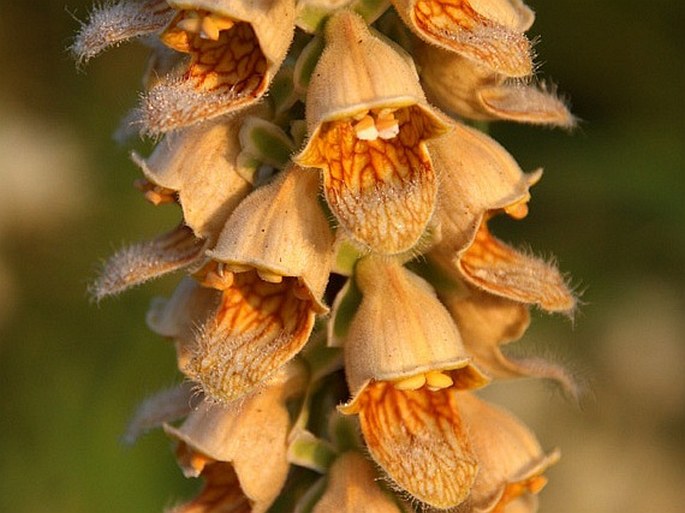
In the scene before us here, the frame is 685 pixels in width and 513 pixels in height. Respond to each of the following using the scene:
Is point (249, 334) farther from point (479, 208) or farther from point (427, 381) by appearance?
point (479, 208)

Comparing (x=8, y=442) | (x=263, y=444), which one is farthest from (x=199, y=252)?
(x=8, y=442)

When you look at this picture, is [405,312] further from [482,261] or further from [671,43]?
[671,43]

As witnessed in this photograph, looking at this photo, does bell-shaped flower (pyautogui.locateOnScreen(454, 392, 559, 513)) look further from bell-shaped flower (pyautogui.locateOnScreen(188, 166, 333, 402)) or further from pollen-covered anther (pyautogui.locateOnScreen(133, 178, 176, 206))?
pollen-covered anther (pyautogui.locateOnScreen(133, 178, 176, 206))

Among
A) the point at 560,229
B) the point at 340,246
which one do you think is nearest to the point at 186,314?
the point at 340,246

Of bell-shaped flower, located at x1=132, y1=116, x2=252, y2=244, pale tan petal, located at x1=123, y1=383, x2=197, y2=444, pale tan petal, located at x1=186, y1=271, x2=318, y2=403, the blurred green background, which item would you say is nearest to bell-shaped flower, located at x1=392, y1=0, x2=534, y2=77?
bell-shaped flower, located at x1=132, y1=116, x2=252, y2=244

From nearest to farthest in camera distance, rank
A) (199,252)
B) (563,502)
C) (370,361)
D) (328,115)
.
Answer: (328,115), (370,361), (199,252), (563,502)

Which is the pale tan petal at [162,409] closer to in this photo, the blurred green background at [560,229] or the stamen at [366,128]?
the stamen at [366,128]

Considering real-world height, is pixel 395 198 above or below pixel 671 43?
above

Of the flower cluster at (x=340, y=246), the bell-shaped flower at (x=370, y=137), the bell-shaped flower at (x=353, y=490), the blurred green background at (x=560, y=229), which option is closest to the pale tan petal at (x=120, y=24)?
the flower cluster at (x=340, y=246)

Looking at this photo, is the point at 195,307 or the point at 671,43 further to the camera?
the point at 671,43
